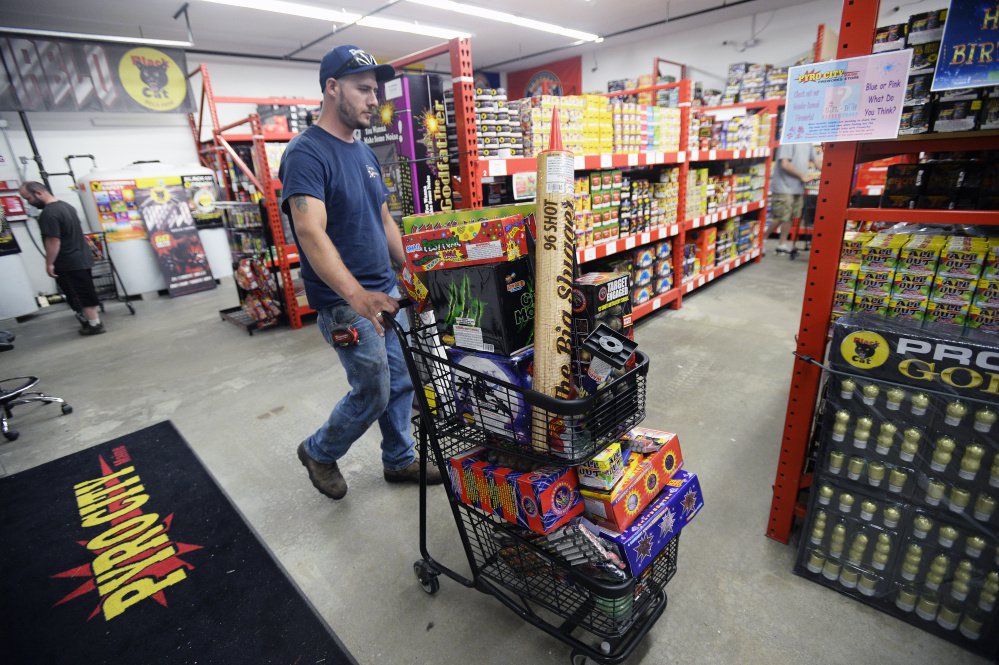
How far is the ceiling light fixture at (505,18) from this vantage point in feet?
26.3

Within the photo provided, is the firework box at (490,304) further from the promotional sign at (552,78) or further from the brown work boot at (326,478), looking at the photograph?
the promotional sign at (552,78)

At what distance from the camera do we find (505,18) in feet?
30.5

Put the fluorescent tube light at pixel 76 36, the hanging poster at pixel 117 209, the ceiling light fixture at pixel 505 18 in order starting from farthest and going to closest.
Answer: the ceiling light fixture at pixel 505 18 < the hanging poster at pixel 117 209 < the fluorescent tube light at pixel 76 36

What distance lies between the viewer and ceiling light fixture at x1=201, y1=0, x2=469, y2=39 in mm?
6984

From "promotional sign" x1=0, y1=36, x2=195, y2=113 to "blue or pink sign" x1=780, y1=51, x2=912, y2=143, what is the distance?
31.3ft

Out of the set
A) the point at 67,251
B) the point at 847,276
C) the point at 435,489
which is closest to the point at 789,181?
the point at 847,276

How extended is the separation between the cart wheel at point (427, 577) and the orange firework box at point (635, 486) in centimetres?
74

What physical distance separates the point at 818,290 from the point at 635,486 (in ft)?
3.11

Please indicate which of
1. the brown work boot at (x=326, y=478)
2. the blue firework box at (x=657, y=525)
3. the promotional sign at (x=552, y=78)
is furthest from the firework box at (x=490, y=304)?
the promotional sign at (x=552, y=78)

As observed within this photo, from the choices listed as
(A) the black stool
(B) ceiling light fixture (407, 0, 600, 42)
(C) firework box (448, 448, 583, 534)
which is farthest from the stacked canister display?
(B) ceiling light fixture (407, 0, 600, 42)

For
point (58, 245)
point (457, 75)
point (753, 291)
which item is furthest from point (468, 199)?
point (58, 245)

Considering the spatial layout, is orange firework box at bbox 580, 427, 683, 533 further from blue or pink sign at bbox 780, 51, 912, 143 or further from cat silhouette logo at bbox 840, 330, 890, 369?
blue or pink sign at bbox 780, 51, 912, 143

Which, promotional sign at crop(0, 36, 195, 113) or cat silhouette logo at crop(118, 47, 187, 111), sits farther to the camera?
cat silhouette logo at crop(118, 47, 187, 111)

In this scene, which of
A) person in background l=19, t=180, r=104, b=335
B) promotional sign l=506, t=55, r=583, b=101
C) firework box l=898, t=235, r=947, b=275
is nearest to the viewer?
firework box l=898, t=235, r=947, b=275
